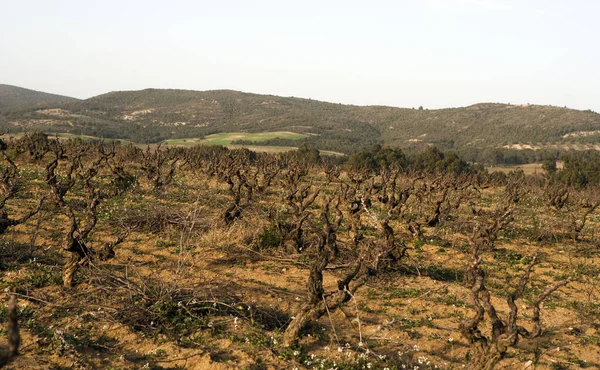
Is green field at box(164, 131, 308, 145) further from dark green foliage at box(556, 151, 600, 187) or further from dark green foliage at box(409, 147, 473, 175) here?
dark green foliage at box(556, 151, 600, 187)

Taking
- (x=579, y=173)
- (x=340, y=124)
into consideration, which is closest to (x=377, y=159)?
(x=579, y=173)

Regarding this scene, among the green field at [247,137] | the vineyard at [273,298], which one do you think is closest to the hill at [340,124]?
the green field at [247,137]

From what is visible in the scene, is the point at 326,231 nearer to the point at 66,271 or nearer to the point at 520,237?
the point at 66,271

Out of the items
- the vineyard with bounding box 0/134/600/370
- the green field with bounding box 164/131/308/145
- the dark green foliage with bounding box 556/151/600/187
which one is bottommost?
the vineyard with bounding box 0/134/600/370

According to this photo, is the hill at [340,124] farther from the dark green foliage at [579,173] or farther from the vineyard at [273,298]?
the vineyard at [273,298]

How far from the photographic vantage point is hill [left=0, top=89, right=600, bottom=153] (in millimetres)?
130250

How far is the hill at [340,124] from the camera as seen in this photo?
13025 cm

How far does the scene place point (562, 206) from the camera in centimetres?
3033

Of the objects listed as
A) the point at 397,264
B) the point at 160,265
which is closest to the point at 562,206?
the point at 397,264

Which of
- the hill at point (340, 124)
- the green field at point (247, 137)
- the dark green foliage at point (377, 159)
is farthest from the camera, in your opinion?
the green field at point (247, 137)

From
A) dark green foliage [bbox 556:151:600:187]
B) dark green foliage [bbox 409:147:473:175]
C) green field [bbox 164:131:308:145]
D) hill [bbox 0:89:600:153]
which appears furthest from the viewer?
green field [bbox 164:131:308:145]

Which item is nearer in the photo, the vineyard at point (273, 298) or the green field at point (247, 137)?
the vineyard at point (273, 298)

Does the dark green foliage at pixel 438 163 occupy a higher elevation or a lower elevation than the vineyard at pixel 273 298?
higher

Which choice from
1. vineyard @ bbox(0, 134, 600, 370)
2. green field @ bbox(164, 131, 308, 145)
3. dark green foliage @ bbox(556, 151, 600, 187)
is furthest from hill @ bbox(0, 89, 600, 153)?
vineyard @ bbox(0, 134, 600, 370)
